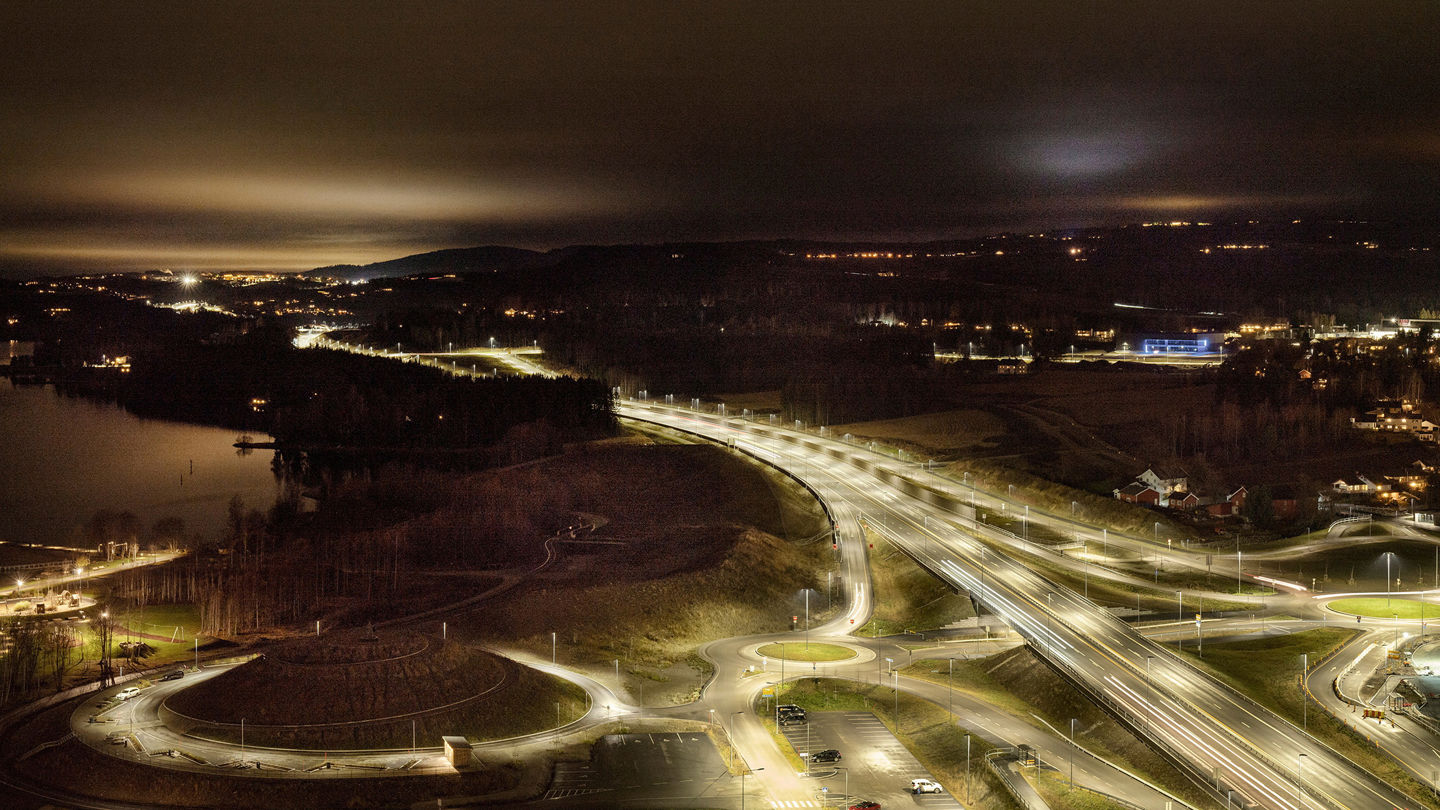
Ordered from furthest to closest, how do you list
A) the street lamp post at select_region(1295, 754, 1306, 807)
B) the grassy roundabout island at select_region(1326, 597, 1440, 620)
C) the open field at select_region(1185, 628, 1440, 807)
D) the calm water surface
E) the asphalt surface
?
the calm water surface
the grassy roundabout island at select_region(1326, 597, 1440, 620)
the open field at select_region(1185, 628, 1440, 807)
the asphalt surface
the street lamp post at select_region(1295, 754, 1306, 807)

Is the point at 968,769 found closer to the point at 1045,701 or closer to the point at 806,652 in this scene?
the point at 1045,701

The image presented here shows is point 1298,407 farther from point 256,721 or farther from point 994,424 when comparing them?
point 256,721

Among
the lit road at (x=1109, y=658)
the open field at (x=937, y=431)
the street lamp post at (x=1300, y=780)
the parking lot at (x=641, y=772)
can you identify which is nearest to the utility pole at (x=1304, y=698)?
the lit road at (x=1109, y=658)

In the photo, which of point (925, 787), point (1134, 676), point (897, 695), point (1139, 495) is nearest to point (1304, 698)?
point (1134, 676)

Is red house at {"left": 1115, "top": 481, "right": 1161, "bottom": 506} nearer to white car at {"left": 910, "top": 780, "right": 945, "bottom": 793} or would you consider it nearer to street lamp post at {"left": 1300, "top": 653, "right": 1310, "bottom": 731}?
street lamp post at {"left": 1300, "top": 653, "right": 1310, "bottom": 731}

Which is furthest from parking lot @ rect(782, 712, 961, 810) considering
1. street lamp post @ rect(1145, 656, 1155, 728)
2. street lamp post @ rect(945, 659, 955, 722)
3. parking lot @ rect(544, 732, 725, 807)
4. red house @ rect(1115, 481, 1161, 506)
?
red house @ rect(1115, 481, 1161, 506)

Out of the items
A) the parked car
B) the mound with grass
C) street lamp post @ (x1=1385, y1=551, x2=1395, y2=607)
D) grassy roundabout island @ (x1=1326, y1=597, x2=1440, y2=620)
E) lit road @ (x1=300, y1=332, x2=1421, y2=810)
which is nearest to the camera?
lit road @ (x1=300, y1=332, x2=1421, y2=810)

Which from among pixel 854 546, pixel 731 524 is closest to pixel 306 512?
pixel 731 524
